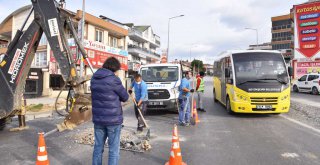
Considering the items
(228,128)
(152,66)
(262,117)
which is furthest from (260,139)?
(152,66)

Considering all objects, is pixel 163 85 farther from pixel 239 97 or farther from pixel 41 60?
pixel 41 60

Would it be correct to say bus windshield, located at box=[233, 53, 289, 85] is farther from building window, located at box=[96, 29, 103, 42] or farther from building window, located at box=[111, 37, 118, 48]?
building window, located at box=[111, 37, 118, 48]

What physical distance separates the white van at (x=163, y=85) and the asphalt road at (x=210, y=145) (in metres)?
1.53

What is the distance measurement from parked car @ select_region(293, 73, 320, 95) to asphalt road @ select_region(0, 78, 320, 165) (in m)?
15.2

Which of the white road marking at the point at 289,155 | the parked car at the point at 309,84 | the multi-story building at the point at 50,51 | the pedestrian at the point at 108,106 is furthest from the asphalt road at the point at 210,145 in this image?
the parked car at the point at 309,84

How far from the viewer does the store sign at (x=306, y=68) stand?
1337 inches

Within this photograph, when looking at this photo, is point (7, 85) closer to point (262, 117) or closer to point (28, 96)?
point (262, 117)

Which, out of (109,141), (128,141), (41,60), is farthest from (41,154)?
(41,60)

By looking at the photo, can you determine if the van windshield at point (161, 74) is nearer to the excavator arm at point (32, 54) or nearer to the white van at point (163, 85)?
the white van at point (163, 85)

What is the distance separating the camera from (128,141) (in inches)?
261

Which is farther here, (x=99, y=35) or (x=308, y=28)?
(x=308, y=28)

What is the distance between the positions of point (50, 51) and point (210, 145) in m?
15.7

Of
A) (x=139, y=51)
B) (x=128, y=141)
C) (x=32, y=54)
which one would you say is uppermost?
(x=139, y=51)

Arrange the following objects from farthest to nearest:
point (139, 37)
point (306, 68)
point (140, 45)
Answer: point (140, 45) → point (139, 37) → point (306, 68)
